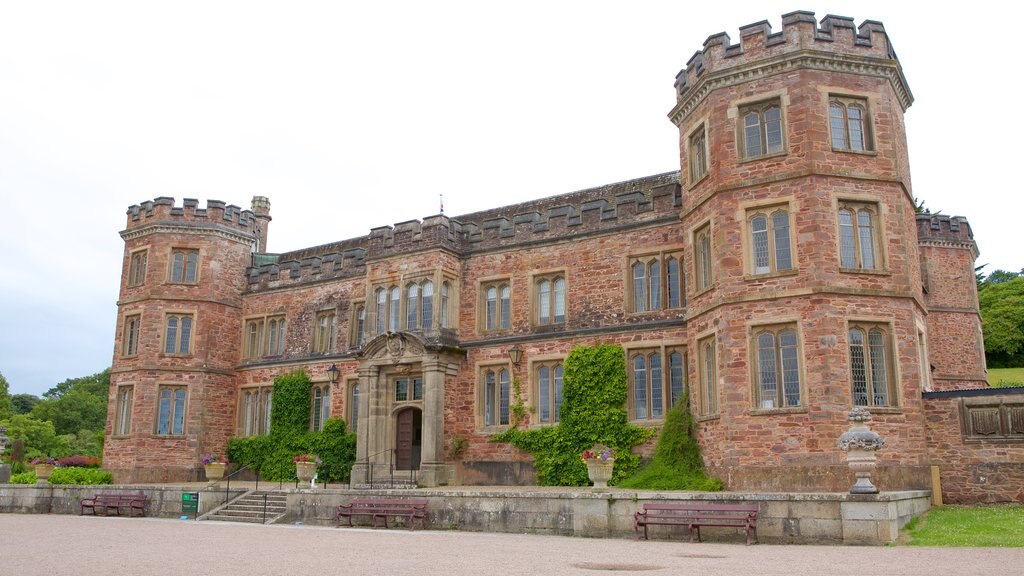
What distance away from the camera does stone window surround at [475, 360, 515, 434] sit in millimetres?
24234

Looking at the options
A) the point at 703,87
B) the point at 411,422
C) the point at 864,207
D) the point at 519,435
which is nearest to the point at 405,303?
the point at 411,422

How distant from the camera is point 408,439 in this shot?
25.8 meters

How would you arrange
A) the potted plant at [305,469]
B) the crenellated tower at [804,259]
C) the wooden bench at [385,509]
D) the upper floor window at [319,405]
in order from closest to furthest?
1. the crenellated tower at [804,259]
2. the wooden bench at [385,509]
3. the potted plant at [305,469]
4. the upper floor window at [319,405]

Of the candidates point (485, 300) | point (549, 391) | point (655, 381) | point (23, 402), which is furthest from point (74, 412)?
point (655, 381)

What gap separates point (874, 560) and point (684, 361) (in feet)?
34.5

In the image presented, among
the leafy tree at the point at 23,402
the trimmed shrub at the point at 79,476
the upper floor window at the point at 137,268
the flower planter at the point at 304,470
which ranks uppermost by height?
the upper floor window at the point at 137,268

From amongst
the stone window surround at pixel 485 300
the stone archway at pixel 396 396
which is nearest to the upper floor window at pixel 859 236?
the stone window surround at pixel 485 300

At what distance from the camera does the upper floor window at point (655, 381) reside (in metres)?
21.7

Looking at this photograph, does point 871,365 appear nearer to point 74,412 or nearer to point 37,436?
point 37,436

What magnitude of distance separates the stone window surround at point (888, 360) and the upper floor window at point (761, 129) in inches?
171

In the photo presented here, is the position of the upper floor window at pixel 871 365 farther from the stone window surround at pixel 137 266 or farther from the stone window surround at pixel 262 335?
the stone window surround at pixel 137 266

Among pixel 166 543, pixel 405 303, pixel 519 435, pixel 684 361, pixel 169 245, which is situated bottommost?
pixel 166 543

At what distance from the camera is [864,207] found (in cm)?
1889

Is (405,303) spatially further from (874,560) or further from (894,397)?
(874,560)
